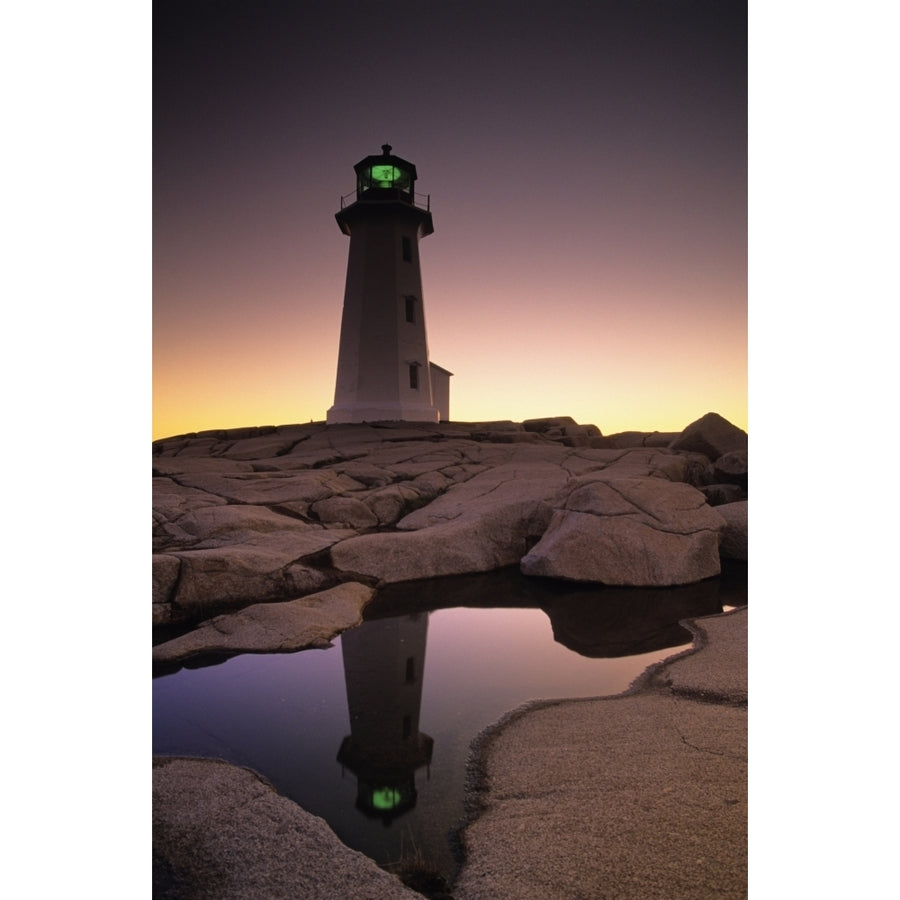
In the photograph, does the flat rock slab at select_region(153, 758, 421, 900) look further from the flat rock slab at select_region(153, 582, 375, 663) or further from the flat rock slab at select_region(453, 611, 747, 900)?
the flat rock slab at select_region(153, 582, 375, 663)

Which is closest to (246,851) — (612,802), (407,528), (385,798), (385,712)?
(385,798)

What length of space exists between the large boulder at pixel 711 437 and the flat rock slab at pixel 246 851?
1067 cm

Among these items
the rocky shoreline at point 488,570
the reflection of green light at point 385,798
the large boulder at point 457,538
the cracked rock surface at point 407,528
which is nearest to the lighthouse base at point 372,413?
the rocky shoreline at point 488,570

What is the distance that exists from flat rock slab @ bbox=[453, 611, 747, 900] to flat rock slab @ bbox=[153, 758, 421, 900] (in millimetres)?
294

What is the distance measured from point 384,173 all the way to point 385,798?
726 inches

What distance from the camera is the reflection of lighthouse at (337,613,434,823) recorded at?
7.34 ft

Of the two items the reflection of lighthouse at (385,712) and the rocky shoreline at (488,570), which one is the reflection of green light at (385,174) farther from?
the reflection of lighthouse at (385,712)

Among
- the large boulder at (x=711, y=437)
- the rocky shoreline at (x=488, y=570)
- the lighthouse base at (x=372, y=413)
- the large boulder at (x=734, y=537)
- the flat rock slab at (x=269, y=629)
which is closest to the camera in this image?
the rocky shoreline at (x=488, y=570)

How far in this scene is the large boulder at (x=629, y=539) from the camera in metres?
5.37

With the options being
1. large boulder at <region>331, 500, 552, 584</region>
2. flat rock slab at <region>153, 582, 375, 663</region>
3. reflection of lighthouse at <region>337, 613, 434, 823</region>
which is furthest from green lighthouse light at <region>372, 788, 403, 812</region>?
large boulder at <region>331, 500, 552, 584</region>
